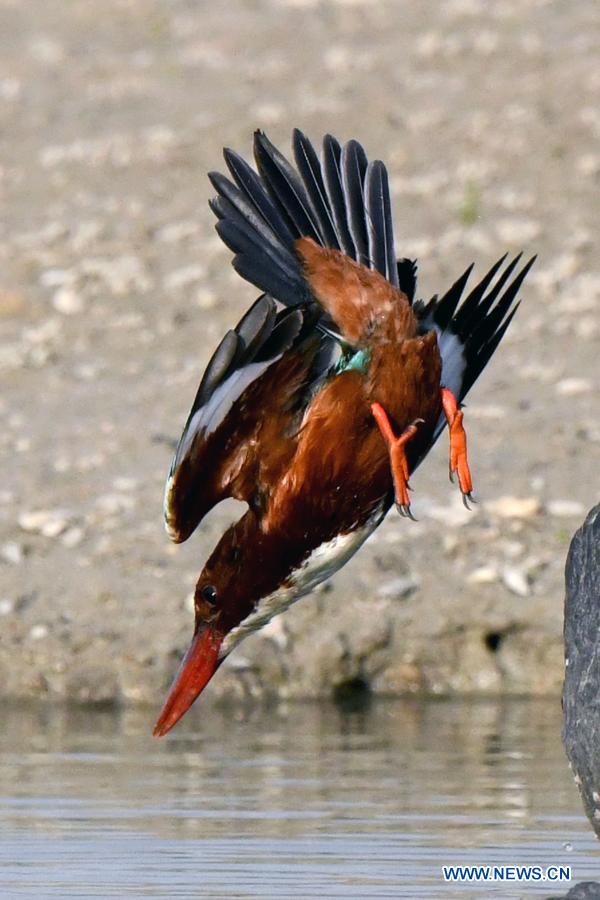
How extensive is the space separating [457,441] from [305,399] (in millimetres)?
419

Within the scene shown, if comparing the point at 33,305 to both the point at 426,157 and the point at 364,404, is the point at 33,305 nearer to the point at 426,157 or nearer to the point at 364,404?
the point at 426,157

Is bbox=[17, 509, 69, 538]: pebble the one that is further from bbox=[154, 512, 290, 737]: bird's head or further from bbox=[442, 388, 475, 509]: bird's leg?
bbox=[442, 388, 475, 509]: bird's leg

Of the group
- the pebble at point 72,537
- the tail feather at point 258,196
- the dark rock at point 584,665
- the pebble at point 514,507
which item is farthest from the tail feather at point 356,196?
the pebble at point 72,537

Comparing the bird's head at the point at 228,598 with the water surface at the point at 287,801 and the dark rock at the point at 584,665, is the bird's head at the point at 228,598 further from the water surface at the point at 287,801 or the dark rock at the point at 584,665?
the dark rock at the point at 584,665

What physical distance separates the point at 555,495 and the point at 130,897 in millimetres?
4543

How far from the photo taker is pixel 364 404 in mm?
5922

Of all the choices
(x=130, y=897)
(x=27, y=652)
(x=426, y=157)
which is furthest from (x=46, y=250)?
(x=130, y=897)

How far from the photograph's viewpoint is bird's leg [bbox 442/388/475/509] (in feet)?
19.4

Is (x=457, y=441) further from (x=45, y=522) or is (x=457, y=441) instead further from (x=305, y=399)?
(x=45, y=522)

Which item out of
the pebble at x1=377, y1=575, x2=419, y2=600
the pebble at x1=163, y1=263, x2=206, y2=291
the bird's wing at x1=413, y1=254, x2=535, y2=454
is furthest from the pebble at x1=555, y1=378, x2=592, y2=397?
the bird's wing at x1=413, y1=254, x2=535, y2=454

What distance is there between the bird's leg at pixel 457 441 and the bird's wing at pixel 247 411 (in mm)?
374

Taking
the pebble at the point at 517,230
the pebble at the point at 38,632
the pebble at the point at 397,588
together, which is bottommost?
the pebble at the point at 38,632

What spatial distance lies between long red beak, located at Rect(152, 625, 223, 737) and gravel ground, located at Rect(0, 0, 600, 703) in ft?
8.67

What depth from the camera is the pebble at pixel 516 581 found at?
8.98 m
